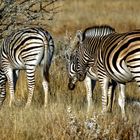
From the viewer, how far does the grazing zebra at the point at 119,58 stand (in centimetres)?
715

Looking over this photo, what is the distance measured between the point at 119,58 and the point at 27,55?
286 cm

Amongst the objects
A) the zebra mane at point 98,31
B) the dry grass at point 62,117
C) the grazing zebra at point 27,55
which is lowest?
the dry grass at point 62,117

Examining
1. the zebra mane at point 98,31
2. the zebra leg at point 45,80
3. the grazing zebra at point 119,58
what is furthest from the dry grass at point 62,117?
the zebra mane at point 98,31

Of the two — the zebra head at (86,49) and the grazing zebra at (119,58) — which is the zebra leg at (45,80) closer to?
the zebra head at (86,49)

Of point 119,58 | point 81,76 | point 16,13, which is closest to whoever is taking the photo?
point 119,58

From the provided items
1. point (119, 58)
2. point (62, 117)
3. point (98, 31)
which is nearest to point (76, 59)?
point (98, 31)

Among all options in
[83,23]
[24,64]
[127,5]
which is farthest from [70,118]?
[127,5]

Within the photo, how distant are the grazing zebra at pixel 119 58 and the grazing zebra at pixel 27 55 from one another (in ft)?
4.27

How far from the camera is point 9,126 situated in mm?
7098

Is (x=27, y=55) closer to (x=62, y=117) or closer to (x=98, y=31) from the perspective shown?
(x=98, y=31)

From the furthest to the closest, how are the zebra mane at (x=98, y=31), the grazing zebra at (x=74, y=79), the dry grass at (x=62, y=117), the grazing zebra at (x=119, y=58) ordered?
the zebra mane at (x=98, y=31) → the grazing zebra at (x=74, y=79) → the grazing zebra at (x=119, y=58) → the dry grass at (x=62, y=117)

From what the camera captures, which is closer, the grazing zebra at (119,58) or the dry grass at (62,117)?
→ the dry grass at (62,117)

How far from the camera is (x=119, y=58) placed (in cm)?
740

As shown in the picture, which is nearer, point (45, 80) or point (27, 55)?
point (27, 55)
